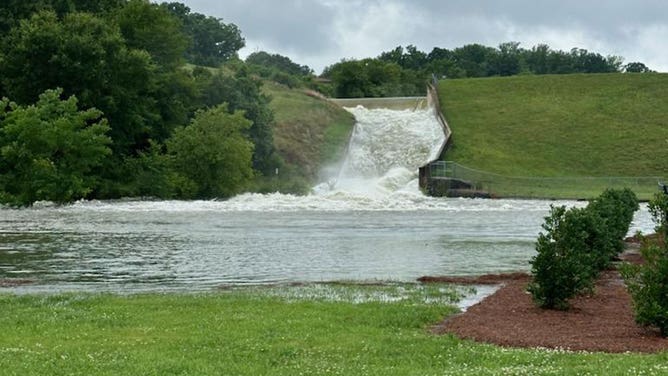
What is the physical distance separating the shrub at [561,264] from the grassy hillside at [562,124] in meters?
38.7

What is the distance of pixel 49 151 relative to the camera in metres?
51.4

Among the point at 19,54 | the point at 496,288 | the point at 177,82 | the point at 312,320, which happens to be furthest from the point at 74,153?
the point at 312,320

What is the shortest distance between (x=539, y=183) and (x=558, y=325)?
44970mm

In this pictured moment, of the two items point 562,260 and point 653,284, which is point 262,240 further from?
point 653,284

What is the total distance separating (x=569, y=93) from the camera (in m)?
88.9

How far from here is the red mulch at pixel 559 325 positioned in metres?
13.5

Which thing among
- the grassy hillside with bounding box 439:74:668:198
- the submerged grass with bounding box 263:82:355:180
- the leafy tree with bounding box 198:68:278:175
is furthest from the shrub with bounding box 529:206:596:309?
the submerged grass with bounding box 263:82:355:180

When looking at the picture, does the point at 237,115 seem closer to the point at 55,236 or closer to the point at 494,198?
the point at 494,198

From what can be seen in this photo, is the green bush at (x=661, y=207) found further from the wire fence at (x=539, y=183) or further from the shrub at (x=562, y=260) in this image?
the wire fence at (x=539, y=183)

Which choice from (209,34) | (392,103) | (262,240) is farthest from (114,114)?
(209,34)

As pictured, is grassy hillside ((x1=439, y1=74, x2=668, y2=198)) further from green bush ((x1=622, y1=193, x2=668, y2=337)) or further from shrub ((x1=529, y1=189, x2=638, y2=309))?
green bush ((x1=622, y1=193, x2=668, y2=337))

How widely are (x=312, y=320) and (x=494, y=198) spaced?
4177cm

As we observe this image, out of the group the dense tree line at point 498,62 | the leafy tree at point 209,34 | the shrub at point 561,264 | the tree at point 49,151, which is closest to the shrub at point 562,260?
the shrub at point 561,264

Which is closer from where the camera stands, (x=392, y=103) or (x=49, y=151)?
(x=49, y=151)
